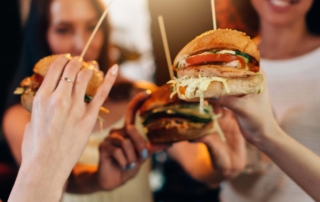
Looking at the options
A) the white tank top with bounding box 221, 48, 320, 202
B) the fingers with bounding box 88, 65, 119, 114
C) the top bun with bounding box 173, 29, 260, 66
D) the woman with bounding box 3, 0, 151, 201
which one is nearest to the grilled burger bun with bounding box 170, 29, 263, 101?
the top bun with bounding box 173, 29, 260, 66

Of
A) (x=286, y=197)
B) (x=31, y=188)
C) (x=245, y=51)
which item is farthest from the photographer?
(x=286, y=197)

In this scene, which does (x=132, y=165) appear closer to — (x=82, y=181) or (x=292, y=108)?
(x=82, y=181)

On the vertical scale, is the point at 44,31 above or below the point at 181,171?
above

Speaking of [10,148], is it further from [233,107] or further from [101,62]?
[233,107]

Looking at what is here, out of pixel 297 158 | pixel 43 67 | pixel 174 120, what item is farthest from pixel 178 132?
pixel 43 67

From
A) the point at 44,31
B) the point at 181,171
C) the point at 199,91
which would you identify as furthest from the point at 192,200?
the point at 44,31

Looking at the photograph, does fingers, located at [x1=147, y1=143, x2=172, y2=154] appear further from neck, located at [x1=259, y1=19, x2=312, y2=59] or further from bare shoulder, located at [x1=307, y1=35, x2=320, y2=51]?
bare shoulder, located at [x1=307, y1=35, x2=320, y2=51]
